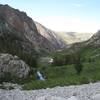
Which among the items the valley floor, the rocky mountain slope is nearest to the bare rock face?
the rocky mountain slope

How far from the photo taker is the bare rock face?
295 feet

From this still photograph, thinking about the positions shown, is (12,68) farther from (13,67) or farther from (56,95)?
(56,95)

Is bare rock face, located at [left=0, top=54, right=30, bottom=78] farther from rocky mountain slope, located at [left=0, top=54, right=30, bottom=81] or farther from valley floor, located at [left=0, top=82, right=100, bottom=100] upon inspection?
valley floor, located at [left=0, top=82, right=100, bottom=100]

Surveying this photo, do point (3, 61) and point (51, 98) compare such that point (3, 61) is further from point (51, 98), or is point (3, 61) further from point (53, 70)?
point (51, 98)

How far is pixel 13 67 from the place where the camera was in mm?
92812

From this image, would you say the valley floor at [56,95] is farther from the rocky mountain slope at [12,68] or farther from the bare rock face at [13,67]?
the bare rock face at [13,67]

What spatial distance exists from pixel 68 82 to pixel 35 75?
44.7 m

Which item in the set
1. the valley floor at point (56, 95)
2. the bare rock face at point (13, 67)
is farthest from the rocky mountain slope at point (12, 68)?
the valley floor at point (56, 95)

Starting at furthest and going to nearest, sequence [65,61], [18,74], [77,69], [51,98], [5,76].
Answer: [65,61]
[77,69]
[18,74]
[5,76]
[51,98]

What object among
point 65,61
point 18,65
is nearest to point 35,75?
point 18,65

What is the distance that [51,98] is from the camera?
27.2 meters

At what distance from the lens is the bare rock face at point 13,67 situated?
295 ft

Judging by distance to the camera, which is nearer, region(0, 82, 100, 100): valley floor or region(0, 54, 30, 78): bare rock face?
region(0, 82, 100, 100): valley floor

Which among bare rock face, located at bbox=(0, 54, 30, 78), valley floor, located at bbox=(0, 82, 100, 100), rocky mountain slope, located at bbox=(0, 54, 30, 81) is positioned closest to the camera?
valley floor, located at bbox=(0, 82, 100, 100)
